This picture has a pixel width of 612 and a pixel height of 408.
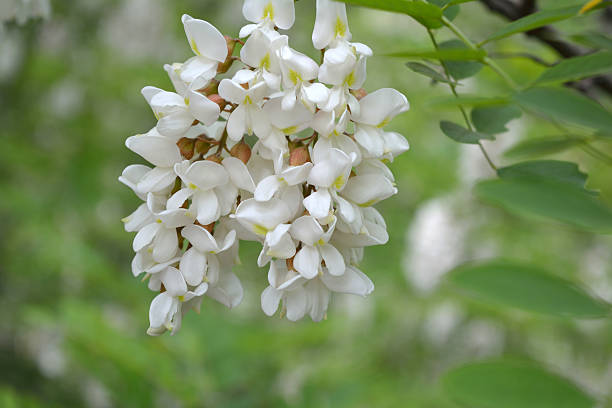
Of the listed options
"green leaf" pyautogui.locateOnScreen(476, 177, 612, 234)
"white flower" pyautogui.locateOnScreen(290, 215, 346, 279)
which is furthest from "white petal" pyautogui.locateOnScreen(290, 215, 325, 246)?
"green leaf" pyautogui.locateOnScreen(476, 177, 612, 234)

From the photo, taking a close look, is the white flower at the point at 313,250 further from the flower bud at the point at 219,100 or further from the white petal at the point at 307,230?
the flower bud at the point at 219,100

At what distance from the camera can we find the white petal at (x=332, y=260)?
0.55 meters

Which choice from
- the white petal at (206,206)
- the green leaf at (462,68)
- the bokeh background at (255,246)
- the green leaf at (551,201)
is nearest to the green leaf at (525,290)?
the green leaf at (551,201)

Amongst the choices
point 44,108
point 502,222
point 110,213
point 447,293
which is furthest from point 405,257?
point 44,108

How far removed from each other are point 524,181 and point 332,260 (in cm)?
24

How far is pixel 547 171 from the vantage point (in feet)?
2.18

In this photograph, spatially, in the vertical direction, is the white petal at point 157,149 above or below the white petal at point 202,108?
below

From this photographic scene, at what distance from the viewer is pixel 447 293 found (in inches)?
102

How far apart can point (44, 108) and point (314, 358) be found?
61.6 inches

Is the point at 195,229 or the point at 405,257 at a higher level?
the point at 195,229

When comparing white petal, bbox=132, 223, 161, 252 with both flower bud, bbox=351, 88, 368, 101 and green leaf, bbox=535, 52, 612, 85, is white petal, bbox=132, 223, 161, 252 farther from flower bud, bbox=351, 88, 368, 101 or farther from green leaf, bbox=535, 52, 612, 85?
green leaf, bbox=535, 52, 612, 85

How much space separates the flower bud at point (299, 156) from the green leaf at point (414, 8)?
13cm

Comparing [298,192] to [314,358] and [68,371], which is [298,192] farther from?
[68,371]

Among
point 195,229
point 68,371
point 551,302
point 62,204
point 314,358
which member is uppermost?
A: point 195,229
